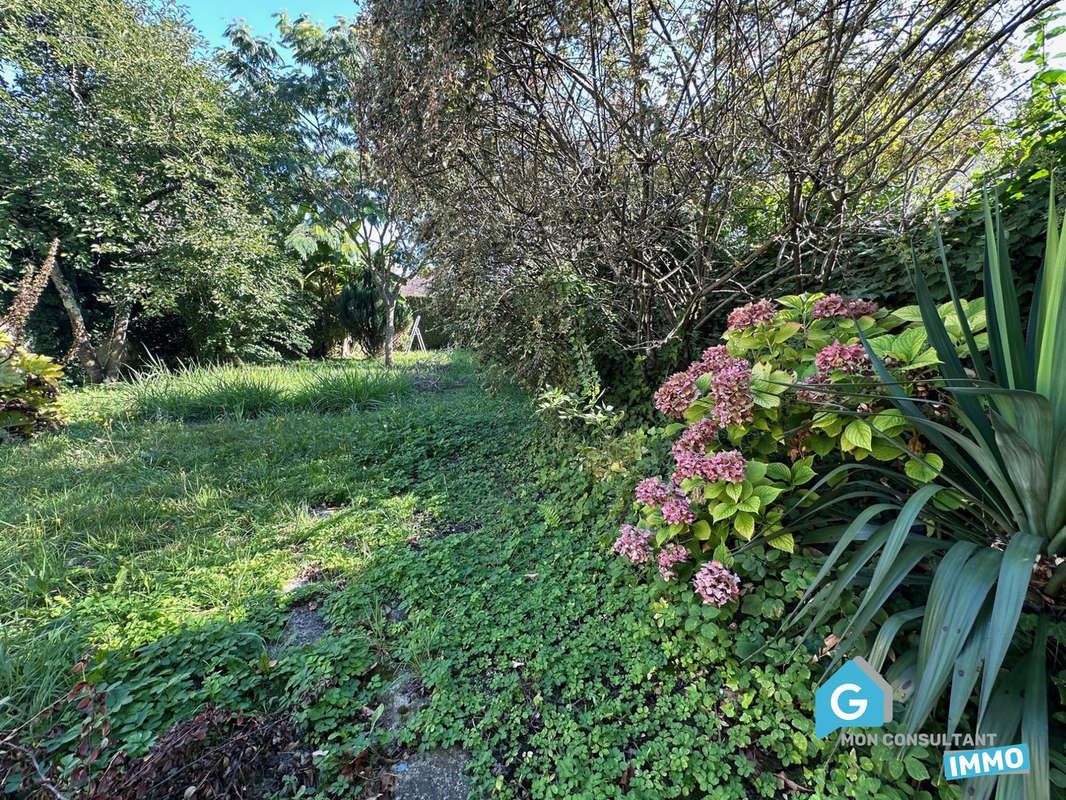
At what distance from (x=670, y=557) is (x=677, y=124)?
2.21 meters

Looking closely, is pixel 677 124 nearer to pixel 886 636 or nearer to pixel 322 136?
pixel 886 636

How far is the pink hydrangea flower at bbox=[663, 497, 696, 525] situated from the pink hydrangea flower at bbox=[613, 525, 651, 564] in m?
0.18

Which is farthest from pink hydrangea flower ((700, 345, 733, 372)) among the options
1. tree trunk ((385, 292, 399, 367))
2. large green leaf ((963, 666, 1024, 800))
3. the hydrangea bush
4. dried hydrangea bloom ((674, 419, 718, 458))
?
tree trunk ((385, 292, 399, 367))

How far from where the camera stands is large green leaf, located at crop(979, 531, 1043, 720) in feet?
2.60

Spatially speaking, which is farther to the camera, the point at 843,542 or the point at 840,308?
the point at 840,308

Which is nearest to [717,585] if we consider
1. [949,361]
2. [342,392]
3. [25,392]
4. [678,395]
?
[678,395]

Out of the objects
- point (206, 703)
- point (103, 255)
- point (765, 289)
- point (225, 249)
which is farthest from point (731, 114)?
point (103, 255)

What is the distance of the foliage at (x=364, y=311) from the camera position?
10.4 meters

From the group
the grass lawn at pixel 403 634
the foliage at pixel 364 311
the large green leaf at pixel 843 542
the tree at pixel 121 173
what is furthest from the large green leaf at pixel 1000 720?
the foliage at pixel 364 311

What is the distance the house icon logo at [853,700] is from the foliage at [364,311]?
1056 centimetres

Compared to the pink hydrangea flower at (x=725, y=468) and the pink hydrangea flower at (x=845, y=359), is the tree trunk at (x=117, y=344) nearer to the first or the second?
the pink hydrangea flower at (x=725, y=468)

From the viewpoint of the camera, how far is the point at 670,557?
1.47 m

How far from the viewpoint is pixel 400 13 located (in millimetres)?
1991
